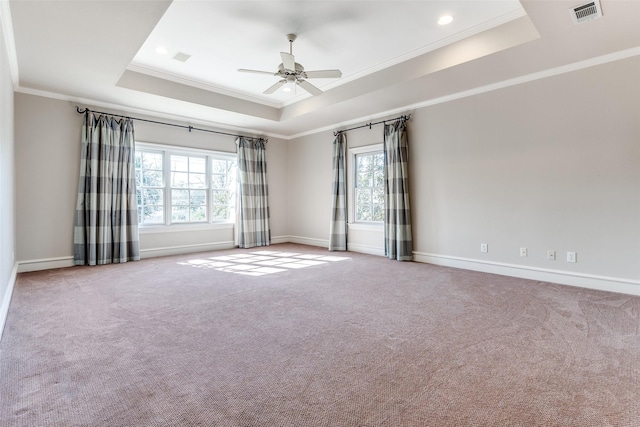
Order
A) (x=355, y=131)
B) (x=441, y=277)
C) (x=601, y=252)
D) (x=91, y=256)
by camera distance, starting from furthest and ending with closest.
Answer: (x=355, y=131) < (x=91, y=256) < (x=441, y=277) < (x=601, y=252)

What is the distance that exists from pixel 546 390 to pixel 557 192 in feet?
9.94

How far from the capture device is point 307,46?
3.94m

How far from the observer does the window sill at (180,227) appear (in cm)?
563

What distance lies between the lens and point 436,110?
4984 mm

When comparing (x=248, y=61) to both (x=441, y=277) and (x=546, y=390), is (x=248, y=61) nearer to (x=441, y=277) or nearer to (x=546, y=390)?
(x=441, y=277)

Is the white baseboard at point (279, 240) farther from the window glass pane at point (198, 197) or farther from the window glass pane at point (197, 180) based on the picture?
the window glass pane at point (197, 180)

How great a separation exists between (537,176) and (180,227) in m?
5.90

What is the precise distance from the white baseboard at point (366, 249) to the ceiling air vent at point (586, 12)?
4033mm

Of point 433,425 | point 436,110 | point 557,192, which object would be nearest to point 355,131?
point 436,110

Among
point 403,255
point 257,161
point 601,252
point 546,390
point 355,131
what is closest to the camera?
point 546,390

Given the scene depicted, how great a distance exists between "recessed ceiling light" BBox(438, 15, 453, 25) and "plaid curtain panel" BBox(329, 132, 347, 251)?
312 centimetres

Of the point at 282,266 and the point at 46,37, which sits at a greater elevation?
the point at 46,37

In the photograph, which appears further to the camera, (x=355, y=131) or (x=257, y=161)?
(x=257, y=161)

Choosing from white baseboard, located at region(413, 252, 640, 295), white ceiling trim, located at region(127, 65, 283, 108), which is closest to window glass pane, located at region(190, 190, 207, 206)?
white ceiling trim, located at region(127, 65, 283, 108)
